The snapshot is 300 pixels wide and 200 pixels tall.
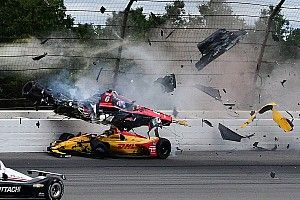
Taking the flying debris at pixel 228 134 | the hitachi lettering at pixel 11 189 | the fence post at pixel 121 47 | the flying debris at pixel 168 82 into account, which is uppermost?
the fence post at pixel 121 47

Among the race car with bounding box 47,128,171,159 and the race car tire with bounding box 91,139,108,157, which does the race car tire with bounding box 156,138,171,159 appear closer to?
the race car with bounding box 47,128,171,159

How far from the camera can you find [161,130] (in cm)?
1658

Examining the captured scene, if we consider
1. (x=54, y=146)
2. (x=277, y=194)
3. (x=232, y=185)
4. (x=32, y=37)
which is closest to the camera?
(x=277, y=194)

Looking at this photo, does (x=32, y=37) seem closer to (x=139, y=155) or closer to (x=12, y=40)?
(x=12, y=40)

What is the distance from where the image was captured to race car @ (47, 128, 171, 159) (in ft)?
48.5

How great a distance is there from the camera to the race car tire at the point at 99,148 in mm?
14727

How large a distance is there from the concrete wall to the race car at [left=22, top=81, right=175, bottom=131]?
17.8 inches

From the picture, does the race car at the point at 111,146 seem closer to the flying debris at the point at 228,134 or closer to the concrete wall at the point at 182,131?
the concrete wall at the point at 182,131

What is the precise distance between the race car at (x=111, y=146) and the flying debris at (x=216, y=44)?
2.32 m

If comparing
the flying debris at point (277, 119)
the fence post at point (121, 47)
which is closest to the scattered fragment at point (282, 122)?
the flying debris at point (277, 119)

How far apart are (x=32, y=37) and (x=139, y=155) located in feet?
9.42

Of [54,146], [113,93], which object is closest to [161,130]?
[113,93]

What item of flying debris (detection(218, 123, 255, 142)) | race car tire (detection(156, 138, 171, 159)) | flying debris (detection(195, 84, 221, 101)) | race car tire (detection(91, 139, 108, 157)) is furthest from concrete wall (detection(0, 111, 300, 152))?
race car tire (detection(156, 138, 171, 159))

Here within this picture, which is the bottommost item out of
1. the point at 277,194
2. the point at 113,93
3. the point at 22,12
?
the point at 277,194
